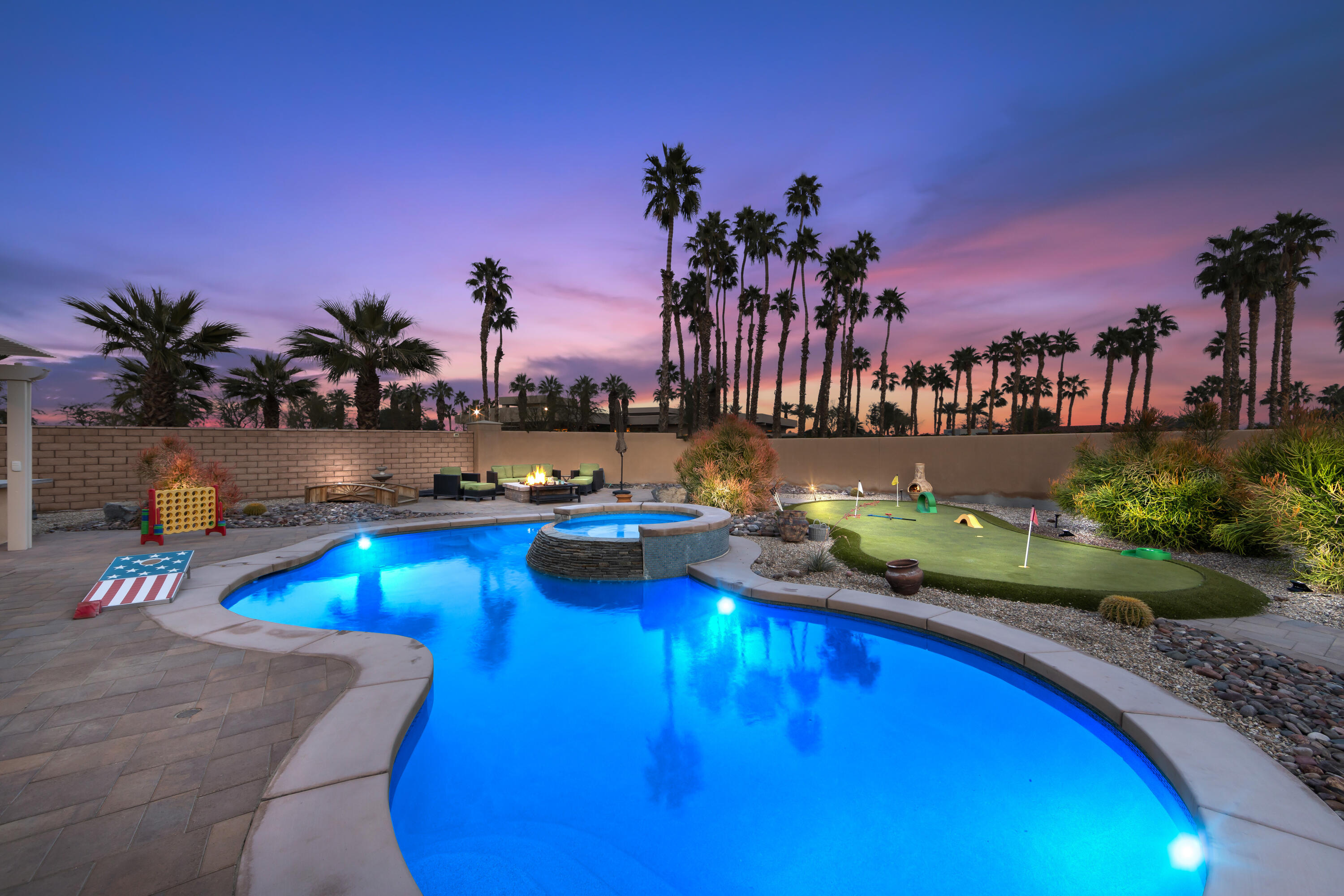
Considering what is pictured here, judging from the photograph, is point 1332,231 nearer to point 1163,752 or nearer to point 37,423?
point 1163,752

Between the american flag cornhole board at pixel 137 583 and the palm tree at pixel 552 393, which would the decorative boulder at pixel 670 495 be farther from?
the palm tree at pixel 552 393

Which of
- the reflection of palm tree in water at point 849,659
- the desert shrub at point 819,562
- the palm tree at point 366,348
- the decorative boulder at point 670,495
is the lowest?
the reflection of palm tree in water at point 849,659

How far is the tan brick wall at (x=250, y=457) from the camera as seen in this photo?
11.4m

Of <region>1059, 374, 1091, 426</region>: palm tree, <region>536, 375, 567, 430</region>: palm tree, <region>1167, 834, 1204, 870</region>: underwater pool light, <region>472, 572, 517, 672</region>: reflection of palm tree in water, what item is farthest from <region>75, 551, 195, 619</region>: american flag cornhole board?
<region>1059, 374, 1091, 426</region>: palm tree

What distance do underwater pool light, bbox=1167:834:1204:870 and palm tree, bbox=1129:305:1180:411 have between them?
161 ft

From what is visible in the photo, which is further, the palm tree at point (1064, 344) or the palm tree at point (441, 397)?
the palm tree at point (441, 397)

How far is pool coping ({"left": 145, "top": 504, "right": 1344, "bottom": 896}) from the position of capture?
2.03 m

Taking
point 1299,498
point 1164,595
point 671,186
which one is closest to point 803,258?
point 671,186

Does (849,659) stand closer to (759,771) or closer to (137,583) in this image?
(759,771)

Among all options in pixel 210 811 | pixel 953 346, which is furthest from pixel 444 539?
pixel 953 346

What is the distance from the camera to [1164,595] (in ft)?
18.2

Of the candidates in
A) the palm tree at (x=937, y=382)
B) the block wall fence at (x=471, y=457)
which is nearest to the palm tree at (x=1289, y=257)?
the block wall fence at (x=471, y=457)

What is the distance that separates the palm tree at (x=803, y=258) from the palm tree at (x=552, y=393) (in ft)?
81.2

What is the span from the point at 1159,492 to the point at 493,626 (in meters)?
11.3
